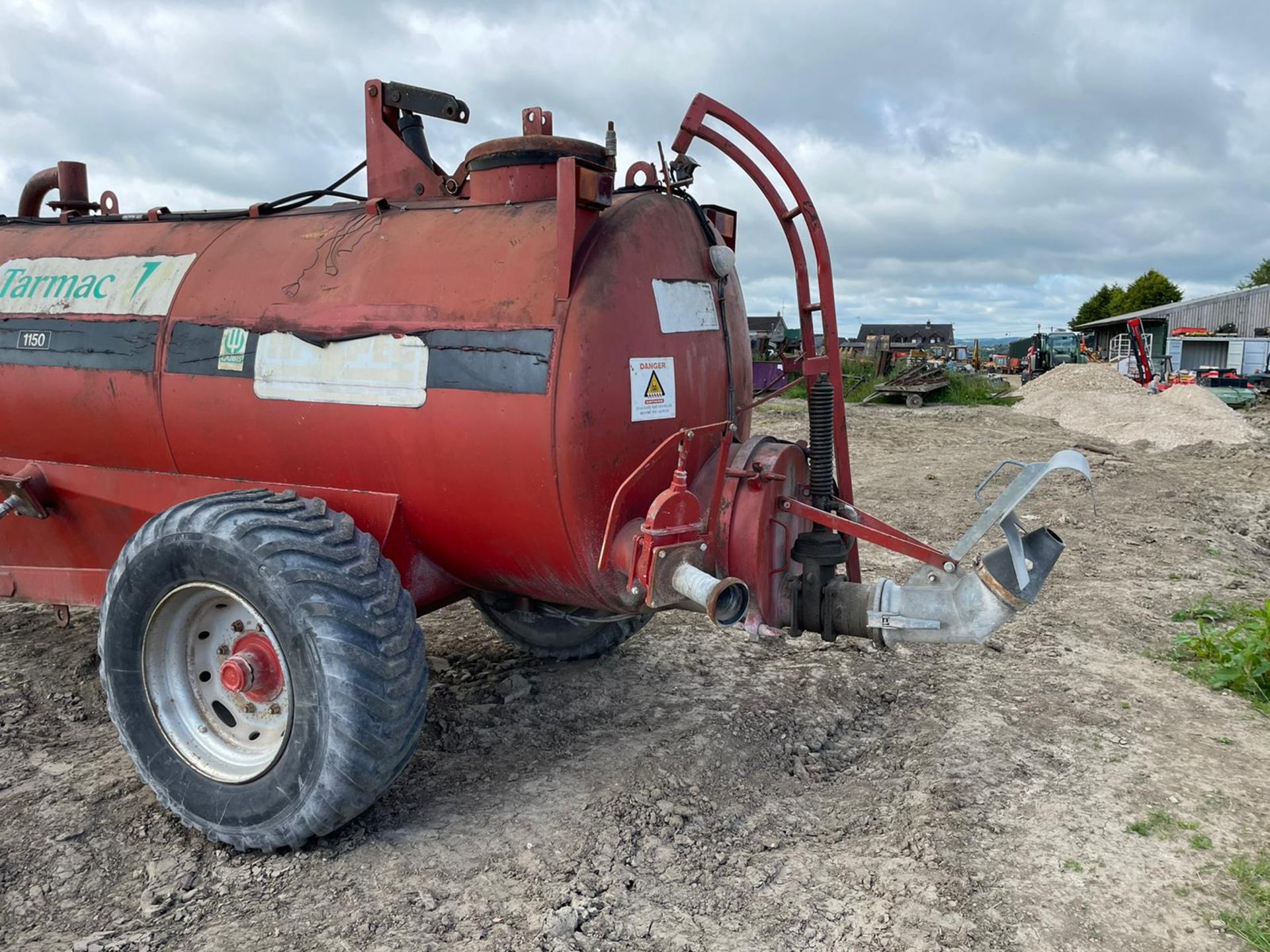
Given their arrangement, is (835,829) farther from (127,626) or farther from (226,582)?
(127,626)

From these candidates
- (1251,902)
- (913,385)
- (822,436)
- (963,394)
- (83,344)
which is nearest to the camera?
(1251,902)

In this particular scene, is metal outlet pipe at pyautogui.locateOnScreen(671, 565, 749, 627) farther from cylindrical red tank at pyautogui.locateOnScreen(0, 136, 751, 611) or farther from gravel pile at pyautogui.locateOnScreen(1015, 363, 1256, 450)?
gravel pile at pyautogui.locateOnScreen(1015, 363, 1256, 450)

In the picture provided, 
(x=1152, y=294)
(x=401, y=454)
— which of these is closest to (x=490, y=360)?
(x=401, y=454)

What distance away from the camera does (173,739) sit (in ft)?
10.6

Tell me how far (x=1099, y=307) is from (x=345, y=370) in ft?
234

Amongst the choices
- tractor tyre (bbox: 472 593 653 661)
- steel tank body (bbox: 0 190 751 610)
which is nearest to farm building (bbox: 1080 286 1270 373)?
tractor tyre (bbox: 472 593 653 661)

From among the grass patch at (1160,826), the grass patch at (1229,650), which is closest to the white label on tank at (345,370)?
the grass patch at (1160,826)

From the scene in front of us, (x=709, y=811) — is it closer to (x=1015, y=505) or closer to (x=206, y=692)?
(x=1015, y=505)

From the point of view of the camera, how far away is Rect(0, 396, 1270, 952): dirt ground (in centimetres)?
270

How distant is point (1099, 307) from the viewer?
65.8 meters

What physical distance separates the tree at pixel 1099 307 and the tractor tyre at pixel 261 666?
218 feet

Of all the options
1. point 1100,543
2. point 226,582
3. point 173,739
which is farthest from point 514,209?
point 1100,543

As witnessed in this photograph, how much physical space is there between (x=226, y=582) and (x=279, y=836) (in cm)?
78

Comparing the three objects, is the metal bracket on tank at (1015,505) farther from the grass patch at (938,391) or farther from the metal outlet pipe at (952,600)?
the grass patch at (938,391)
